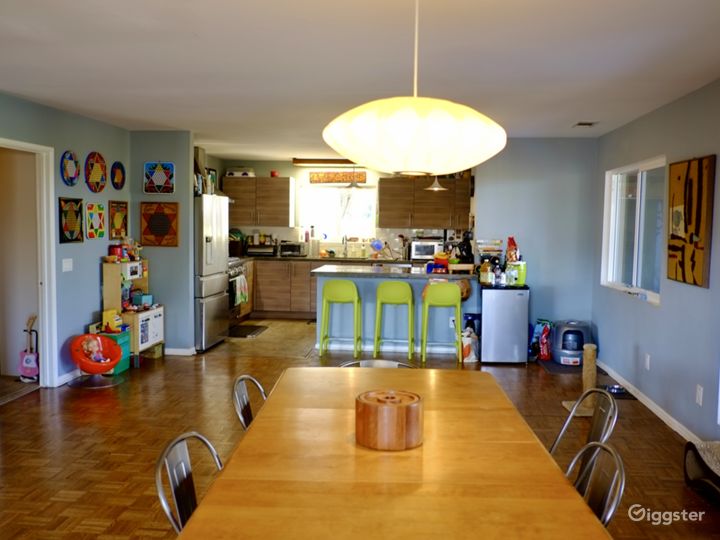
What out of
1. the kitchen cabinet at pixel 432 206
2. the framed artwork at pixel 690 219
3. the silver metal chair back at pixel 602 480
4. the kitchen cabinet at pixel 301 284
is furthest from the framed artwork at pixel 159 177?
the silver metal chair back at pixel 602 480

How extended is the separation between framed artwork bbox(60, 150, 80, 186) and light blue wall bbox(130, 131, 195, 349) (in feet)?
3.36

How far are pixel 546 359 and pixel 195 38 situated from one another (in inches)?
190

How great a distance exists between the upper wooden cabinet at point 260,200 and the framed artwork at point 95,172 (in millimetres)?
3247

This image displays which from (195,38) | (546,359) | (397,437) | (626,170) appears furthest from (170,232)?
(397,437)

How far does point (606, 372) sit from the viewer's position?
235 inches

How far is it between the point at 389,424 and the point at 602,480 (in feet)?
2.21

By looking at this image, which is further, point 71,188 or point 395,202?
point 395,202

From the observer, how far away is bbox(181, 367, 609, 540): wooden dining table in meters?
1.49

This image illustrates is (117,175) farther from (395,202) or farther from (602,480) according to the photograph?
(602,480)

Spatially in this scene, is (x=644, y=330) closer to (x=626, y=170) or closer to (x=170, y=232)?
(x=626, y=170)

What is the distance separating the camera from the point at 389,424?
1.98 metres

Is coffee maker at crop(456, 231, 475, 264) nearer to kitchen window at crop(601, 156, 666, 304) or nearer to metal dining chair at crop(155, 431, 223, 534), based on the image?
kitchen window at crop(601, 156, 666, 304)

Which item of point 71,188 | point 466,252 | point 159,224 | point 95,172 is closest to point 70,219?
point 71,188

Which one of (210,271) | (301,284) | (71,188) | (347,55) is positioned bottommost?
(301,284)
